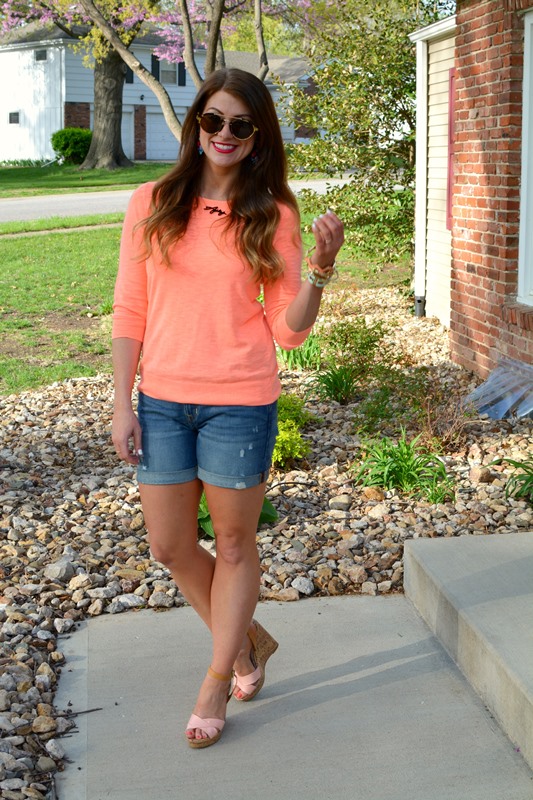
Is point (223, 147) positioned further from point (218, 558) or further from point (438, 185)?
point (438, 185)

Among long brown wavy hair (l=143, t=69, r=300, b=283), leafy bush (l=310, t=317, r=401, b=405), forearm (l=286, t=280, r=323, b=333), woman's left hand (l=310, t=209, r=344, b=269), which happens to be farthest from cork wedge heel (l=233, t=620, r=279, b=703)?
leafy bush (l=310, t=317, r=401, b=405)

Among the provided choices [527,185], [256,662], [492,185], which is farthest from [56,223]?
[256,662]

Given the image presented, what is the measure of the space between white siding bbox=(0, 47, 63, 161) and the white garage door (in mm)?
4185

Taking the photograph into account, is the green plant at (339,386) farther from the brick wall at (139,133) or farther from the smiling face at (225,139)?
the brick wall at (139,133)

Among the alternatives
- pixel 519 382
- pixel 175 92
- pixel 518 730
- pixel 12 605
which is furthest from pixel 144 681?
pixel 175 92

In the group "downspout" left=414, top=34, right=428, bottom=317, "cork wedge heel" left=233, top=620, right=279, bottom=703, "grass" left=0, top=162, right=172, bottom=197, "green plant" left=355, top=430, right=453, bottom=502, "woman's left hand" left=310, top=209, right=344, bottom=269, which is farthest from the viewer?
"grass" left=0, top=162, right=172, bottom=197

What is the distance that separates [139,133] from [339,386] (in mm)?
35042

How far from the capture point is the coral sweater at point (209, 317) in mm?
2830

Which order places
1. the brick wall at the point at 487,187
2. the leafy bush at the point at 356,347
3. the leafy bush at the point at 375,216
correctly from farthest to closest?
the leafy bush at the point at 375,216 < the leafy bush at the point at 356,347 < the brick wall at the point at 487,187

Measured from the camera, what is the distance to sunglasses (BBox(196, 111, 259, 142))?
284 centimetres

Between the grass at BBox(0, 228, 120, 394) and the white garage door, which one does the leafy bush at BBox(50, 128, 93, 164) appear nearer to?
the white garage door

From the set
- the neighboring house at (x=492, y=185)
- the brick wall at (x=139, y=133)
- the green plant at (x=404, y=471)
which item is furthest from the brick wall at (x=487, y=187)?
the brick wall at (x=139, y=133)

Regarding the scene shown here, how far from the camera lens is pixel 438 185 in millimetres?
9953

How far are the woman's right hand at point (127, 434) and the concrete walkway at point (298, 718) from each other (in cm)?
86
